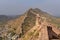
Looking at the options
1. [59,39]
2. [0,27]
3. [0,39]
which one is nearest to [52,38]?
[59,39]

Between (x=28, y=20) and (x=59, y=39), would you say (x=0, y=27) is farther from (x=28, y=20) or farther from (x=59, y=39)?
(x=59, y=39)

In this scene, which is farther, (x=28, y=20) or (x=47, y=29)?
(x=28, y=20)

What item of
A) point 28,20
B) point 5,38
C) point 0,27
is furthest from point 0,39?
point 0,27

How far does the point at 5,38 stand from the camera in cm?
A: 8869

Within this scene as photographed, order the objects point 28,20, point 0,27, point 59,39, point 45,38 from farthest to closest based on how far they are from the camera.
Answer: point 0,27 → point 28,20 → point 59,39 → point 45,38

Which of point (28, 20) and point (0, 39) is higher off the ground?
point (28, 20)

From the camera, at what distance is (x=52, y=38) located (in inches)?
1074

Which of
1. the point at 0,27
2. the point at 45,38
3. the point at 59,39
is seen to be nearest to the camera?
the point at 45,38

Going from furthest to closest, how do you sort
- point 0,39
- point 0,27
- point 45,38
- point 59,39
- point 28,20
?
point 0,27, point 0,39, point 28,20, point 59,39, point 45,38

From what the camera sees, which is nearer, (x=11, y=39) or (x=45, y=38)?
(x=45, y=38)

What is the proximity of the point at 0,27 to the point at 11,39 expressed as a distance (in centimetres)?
6044

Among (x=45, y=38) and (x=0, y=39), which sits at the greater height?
(x=45, y=38)

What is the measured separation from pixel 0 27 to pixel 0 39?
5603 centimetres

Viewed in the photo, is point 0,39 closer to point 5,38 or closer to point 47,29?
point 5,38
